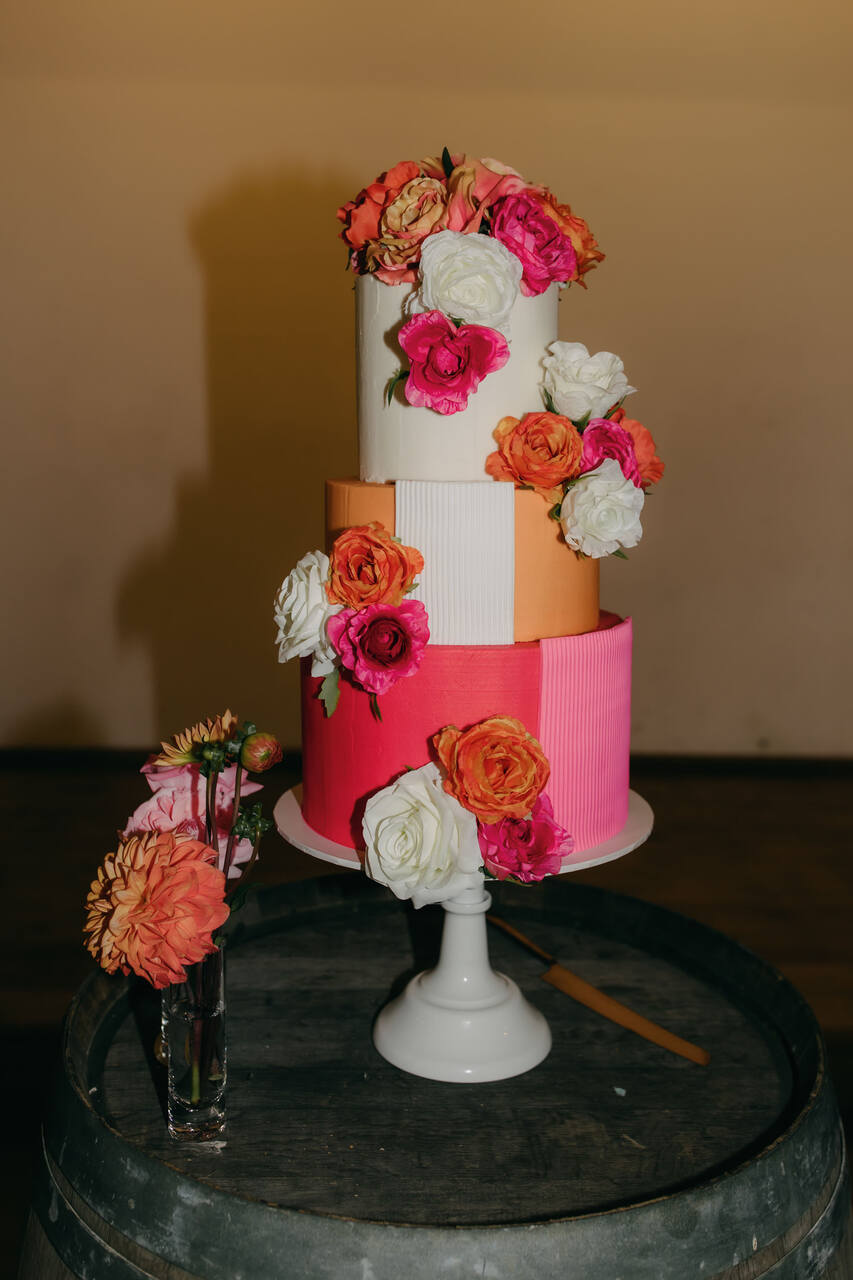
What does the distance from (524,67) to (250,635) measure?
2.31 meters

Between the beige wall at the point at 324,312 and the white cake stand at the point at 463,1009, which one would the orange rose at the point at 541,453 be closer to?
the white cake stand at the point at 463,1009

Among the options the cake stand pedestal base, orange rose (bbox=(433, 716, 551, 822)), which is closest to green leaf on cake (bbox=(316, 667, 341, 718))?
orange rose (bbox=(433, 716, 551, 822))

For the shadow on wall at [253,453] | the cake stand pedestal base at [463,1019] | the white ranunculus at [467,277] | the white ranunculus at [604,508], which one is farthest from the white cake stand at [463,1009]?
the shadow on wall at [253,453]

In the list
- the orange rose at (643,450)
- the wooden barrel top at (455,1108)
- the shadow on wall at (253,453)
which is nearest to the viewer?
the wooden barrel top at (455,1108)

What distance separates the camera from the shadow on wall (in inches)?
166

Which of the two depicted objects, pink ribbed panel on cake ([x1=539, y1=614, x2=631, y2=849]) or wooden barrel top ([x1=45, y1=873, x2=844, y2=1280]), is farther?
pink ribbed panel on cake ([x1=539, y1=614, x2=631, y2=849])

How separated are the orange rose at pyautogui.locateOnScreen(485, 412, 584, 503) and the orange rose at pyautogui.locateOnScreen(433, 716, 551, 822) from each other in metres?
0.26

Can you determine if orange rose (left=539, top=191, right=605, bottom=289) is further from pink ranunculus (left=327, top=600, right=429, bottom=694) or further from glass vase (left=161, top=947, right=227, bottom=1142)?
glass vase (left=161, top=947, right=227, bottom=1142)

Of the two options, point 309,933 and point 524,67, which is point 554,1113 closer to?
point 309,933

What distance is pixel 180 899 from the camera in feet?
3.38

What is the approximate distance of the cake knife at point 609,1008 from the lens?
1.29 meters

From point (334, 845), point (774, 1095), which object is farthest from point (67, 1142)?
point (774, 1095)

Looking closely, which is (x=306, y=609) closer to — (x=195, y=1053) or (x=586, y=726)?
(x=586, y=726)

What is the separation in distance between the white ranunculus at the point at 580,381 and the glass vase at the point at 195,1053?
0.69 m
